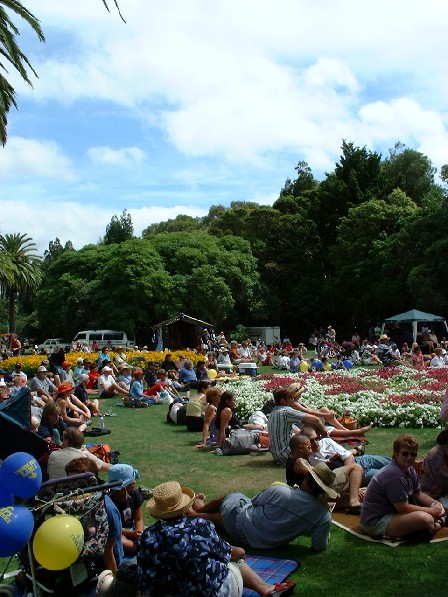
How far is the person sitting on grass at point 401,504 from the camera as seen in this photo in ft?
20.9

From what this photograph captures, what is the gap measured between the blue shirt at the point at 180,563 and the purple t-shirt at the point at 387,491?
2358 mm

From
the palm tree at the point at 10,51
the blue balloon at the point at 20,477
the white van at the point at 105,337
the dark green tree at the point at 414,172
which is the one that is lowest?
the blue balloon at the point at 20,477

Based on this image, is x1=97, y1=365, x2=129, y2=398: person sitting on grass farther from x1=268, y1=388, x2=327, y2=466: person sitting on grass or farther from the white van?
the white van

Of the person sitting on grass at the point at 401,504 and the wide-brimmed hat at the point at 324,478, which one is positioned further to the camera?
the person sitting on grass at the point at 401,504

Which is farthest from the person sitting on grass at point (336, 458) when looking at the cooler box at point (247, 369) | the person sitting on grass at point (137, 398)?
the cooler box at point (247, 369)

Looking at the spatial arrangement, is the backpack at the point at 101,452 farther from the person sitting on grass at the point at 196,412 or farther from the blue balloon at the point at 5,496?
the person sitting on grass at the point at 196,412

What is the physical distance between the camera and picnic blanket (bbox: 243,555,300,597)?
5.74m

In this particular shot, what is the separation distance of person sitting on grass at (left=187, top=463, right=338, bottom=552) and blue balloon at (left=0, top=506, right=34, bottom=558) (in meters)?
2.59

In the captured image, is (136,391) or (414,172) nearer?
(136,391)

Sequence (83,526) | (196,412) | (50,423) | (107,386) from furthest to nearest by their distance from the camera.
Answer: (107,386) < (196,412) < (50,423) < (83,526)

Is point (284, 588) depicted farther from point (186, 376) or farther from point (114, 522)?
point (186, 376)

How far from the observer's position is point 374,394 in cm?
1505

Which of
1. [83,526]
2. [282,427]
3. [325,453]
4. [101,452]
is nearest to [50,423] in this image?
[101,452]

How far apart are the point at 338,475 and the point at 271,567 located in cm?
170
